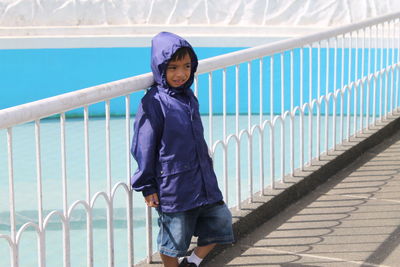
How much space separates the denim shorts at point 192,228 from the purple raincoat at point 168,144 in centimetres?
6

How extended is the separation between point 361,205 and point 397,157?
119 centimetres

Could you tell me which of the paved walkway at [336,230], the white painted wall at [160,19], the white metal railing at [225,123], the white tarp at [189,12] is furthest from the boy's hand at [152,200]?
the white tarp at [189,12]

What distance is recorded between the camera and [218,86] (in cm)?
1139

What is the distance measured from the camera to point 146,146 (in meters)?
3.18

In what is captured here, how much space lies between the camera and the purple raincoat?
3188mm

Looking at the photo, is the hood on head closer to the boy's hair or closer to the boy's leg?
the boy's hair

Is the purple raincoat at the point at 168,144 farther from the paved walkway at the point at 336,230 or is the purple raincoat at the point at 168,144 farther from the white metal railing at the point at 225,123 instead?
the paved walkway at the point at 336,230

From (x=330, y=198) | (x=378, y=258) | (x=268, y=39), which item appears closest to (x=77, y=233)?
(x=330, y=198)

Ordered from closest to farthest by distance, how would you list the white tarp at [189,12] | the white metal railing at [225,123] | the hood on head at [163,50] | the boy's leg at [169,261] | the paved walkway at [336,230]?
the white metal railing at [225,123] < the hood on head at [163,50] < the boy's leg at [169,261] < the paved walkway at [336,230] < the white tarp at [189,12]

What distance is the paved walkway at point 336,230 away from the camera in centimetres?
381

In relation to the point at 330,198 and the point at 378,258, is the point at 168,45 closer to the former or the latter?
the point at 378,258

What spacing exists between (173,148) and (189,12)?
867 centimetres

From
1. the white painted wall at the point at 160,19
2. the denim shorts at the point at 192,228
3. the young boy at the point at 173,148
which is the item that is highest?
the white painted wall at the point at 160,19

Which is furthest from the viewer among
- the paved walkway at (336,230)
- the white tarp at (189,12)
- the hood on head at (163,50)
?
the white tarp at (189,12)
